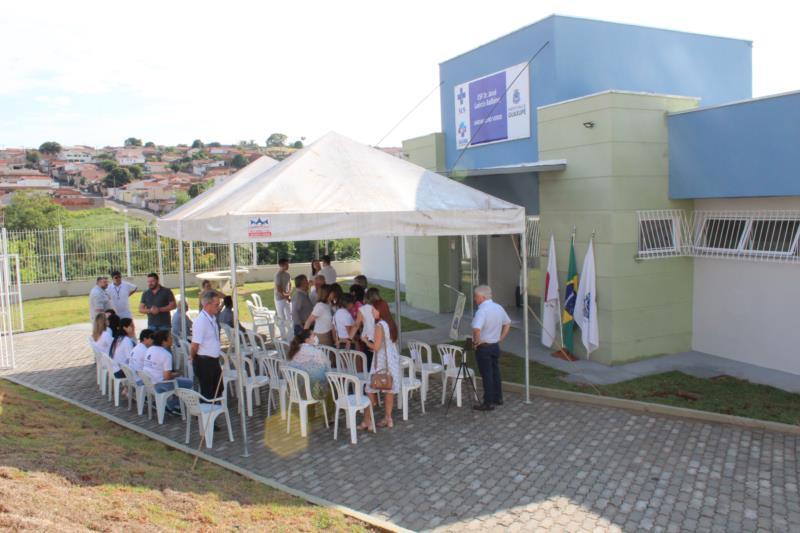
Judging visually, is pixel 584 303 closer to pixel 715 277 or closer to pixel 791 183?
pixel 715 277

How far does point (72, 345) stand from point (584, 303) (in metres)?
10.4

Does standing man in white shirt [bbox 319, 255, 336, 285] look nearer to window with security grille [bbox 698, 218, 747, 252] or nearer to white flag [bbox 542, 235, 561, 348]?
white flag [bbox 542, 235, 561, 348]

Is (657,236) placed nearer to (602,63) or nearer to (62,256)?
(602,63)

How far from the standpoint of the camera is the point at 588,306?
10930 mm

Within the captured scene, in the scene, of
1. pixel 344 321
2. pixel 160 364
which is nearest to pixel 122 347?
pixel 160 364

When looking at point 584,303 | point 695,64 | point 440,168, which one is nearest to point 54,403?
point 584,303

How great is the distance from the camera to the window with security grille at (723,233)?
1070 centimetres

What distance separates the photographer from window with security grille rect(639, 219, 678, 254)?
1100 cm

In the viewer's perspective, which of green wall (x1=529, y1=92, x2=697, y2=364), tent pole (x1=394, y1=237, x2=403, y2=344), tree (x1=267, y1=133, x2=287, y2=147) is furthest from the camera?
tree (x1=267, y1=133, x2=287, y2=147)

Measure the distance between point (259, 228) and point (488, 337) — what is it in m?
3.29

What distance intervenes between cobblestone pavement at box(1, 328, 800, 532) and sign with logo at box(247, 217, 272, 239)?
2434 millimetres

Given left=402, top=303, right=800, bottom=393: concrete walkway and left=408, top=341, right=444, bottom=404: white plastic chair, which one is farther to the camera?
left=402, top=303, right=800, bottom=393: concrete walkway

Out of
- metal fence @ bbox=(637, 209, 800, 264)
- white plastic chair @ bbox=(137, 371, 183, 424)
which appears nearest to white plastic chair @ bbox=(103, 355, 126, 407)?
white plastic chair @ bbox=(137, 371, 183, 424)

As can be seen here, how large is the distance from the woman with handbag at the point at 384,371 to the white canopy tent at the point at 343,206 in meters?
1.21
